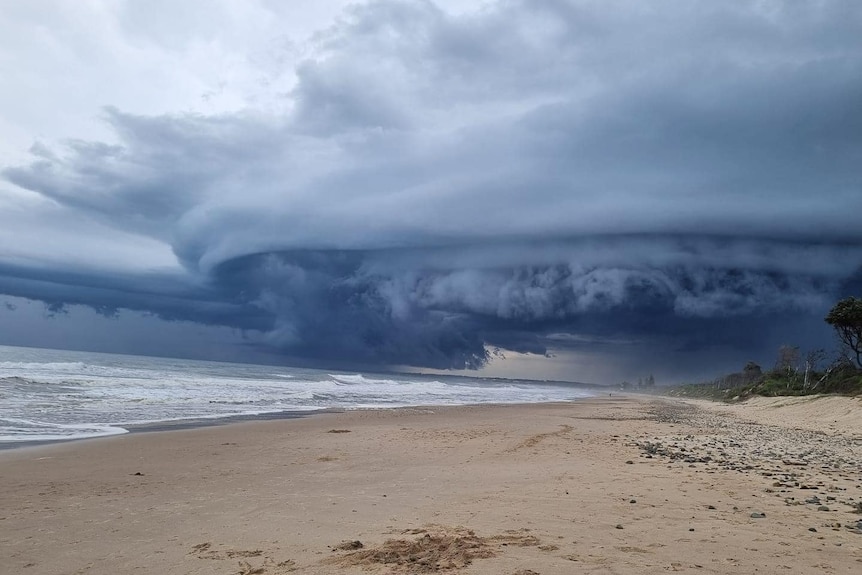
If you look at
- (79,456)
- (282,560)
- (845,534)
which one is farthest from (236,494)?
(845,534)

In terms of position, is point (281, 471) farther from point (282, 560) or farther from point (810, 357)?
point (810, 357)

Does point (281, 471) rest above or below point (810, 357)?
below

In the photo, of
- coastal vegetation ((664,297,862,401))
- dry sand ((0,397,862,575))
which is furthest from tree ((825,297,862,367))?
dry sand ((0,397,862,575))

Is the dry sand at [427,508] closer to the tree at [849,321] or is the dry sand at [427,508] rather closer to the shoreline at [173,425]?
the shoreline at [173,425]

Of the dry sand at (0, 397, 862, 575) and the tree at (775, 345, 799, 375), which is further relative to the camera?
the tree at (775, 345, 799, 375)

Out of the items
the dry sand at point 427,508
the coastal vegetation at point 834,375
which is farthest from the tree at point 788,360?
the dry sand at point 427,508

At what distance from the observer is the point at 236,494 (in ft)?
28.6

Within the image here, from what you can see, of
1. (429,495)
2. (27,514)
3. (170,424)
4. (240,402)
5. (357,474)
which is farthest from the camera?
(240,402)

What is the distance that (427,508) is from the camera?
7.62 metres

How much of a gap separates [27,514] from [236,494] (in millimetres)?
2736

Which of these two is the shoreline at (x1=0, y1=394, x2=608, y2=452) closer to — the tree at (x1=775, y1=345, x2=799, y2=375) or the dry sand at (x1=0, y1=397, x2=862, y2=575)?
the dry sand at (x1=0, y1=397, x2=862, y2=575)

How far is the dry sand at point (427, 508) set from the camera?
5410 millimetres

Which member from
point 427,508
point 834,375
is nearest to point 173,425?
point 427,508

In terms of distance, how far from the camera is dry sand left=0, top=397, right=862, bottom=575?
5410mm
